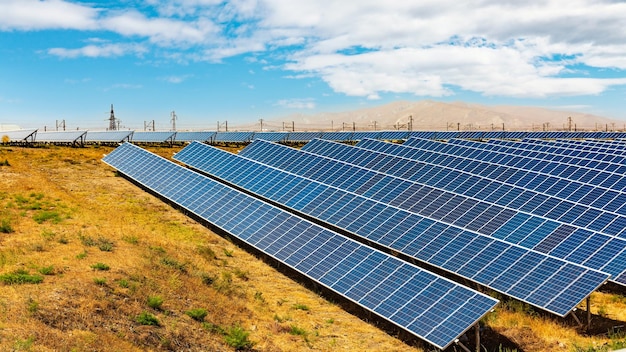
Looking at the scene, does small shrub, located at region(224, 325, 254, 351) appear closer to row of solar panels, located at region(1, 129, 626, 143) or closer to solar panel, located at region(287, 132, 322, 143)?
row of solar panels, located at region(1, 129, 626, 143)

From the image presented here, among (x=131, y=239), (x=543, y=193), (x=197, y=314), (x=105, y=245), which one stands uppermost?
(x=543, y=193)

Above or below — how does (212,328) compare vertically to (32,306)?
below

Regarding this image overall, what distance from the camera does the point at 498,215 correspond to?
25656 millimetres

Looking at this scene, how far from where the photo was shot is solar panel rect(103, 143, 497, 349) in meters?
17.0

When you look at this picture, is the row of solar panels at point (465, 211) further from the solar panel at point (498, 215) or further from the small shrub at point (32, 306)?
the small shrub at point (32, 306)

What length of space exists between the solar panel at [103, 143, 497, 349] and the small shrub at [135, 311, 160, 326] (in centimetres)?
704

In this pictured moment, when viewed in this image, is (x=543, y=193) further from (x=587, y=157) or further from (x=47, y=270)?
(x=47, y=270)

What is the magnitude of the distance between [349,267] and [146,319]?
8.33m

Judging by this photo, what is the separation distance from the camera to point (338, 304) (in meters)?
21.9

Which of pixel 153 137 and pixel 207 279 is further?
pixel 153 137

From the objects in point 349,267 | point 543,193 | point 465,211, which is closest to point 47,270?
point 349,267

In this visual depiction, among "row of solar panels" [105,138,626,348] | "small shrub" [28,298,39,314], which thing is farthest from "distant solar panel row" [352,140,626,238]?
"small shrub" [28,298,39,314]

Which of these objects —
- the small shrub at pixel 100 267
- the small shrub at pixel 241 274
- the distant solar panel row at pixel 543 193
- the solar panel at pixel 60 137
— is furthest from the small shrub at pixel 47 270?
the solar panel at pixel 60 137

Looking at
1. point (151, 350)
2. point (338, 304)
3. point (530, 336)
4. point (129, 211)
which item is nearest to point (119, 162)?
point (129, 211)
